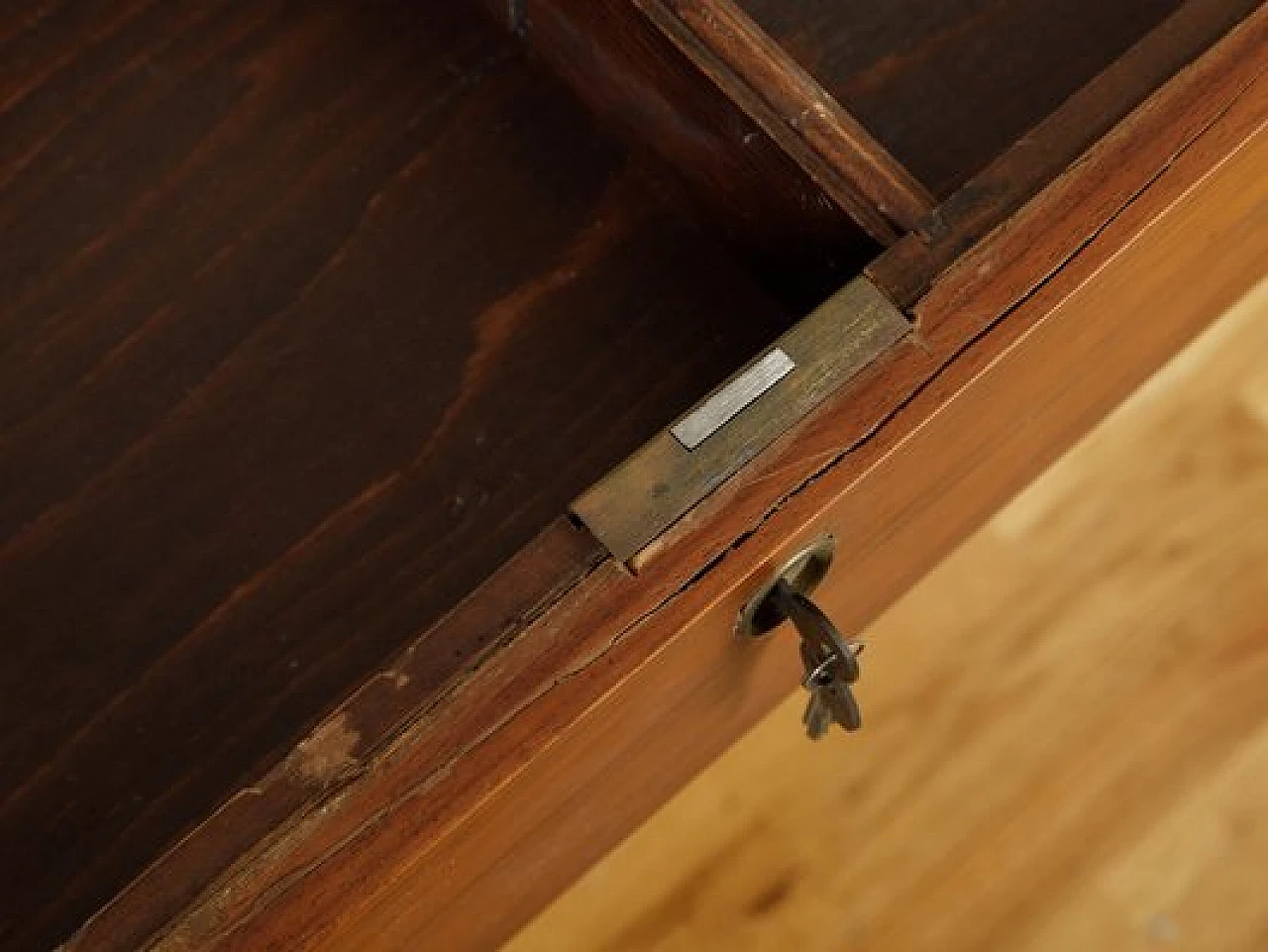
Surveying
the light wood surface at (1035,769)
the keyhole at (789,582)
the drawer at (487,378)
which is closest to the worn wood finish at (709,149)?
the drawer at (487,378)

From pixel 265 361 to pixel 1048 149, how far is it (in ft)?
1.47

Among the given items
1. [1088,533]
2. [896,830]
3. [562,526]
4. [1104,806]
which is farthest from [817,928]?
[562,526]

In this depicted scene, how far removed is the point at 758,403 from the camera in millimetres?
830

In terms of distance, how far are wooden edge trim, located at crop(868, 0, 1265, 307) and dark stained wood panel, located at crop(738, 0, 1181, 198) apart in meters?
0.17

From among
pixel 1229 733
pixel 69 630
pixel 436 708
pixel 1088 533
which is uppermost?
pixel 69 630

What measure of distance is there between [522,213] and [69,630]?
339mm

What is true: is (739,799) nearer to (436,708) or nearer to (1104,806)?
(1104,806)

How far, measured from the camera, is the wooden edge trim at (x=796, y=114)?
2.93 ft

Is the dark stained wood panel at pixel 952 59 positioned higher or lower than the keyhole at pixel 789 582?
higher

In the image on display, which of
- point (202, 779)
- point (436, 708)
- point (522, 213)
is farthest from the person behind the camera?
point (522, 213)

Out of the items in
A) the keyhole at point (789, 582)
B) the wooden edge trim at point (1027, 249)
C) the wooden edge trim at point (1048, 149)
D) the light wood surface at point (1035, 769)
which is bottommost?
the light wood surface at point (1035, 769)

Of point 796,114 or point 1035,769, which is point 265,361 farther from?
point 1035,769

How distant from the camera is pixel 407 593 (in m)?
1.01

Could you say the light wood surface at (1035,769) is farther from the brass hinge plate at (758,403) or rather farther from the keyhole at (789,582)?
the brass hinge plate at (758,403)
